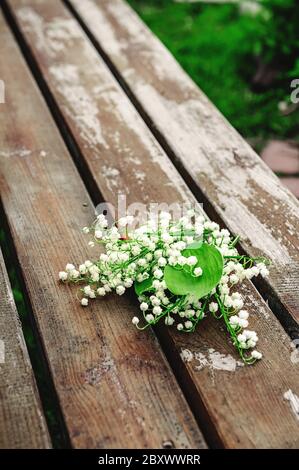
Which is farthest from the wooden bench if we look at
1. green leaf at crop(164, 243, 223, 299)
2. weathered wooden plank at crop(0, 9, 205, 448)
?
green leaf at crop(164, 243, 223, 299)

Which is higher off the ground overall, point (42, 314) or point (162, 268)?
point (162, 268)

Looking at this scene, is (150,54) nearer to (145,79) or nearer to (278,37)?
(145,79)

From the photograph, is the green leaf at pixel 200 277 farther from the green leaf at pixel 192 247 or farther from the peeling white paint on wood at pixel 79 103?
the peeling white paint on wood at pixel 79 103

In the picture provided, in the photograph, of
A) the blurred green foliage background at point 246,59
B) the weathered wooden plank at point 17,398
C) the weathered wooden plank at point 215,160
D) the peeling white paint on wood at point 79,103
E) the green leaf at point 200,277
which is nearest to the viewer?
the weathered wooden plank at point 17,398

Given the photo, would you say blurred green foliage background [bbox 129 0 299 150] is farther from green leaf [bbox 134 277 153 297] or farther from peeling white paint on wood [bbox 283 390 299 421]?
peeling white paint on wood [bbox 283 390 299 421]

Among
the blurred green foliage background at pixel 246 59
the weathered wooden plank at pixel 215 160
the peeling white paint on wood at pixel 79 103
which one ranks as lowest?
the blurred green foliage background at pixel 246 59

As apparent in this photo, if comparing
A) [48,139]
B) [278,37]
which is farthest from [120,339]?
[278,37]

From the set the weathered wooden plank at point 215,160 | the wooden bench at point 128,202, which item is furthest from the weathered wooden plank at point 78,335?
the weathered wooden plank at point 215,160
